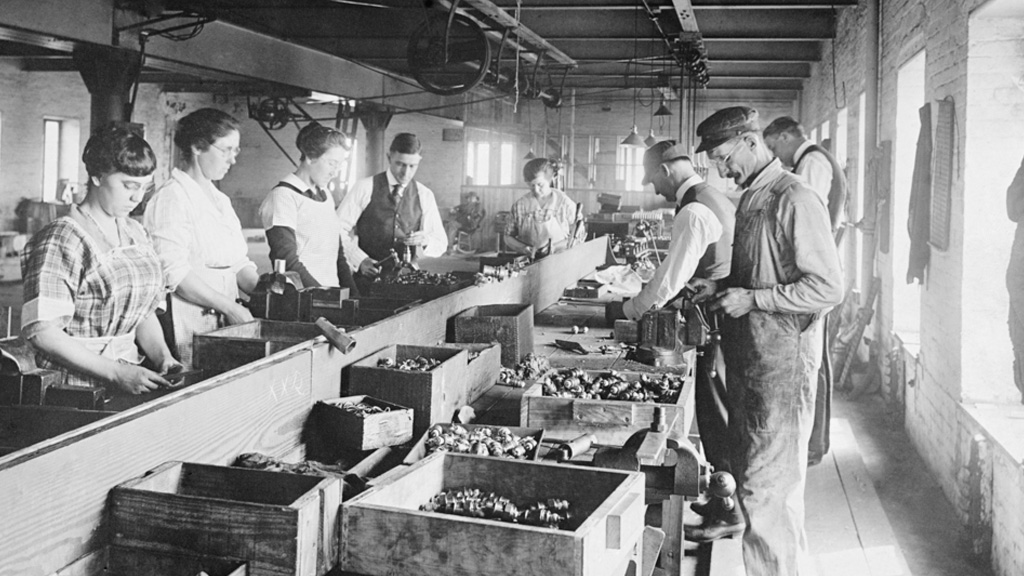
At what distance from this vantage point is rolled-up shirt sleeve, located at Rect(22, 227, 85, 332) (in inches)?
92.0

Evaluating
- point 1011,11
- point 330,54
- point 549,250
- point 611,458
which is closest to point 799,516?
point 611,458

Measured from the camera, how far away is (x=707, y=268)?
184 inches

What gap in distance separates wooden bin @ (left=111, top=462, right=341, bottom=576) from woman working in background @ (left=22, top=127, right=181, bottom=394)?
0.70 m

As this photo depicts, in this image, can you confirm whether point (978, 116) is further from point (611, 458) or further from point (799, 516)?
point (611, 458)

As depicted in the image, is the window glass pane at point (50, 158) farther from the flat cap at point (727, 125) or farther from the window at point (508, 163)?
the flat cap at point (727, 125)

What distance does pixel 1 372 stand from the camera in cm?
207

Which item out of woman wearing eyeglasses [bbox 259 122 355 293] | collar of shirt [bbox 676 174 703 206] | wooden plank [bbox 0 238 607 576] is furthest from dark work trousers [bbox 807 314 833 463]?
wooden plank [bbox 0 238 607 576]

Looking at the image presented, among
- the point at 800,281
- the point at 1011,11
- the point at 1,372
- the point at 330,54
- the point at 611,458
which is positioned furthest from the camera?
the point at 330,54

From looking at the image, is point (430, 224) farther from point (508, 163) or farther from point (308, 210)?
point (508, 163)

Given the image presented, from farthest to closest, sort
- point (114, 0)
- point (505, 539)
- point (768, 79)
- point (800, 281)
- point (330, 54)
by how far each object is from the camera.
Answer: point (768, 79) → point (330, 54) → point (114, 0) → point (800, 281) → point (505, 539)

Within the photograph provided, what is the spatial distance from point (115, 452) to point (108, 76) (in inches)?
287

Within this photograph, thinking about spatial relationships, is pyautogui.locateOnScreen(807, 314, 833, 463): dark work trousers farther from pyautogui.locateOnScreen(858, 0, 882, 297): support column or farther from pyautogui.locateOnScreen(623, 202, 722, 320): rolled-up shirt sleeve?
pyautogui.locateOnScreen(858, 0, 882, 297): support column

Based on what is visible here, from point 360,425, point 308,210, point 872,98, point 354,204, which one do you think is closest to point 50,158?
point 354,204

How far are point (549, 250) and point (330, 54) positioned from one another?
5738 millimetres
